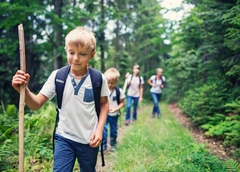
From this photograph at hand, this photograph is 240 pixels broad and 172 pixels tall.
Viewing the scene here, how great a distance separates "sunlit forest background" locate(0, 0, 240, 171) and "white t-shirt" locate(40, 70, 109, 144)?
6.83 feet

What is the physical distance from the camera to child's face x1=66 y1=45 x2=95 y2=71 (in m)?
2.21

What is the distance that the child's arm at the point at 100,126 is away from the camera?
7.72 ft

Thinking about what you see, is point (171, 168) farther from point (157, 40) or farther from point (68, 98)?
point (157, 40)

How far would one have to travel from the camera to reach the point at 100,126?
244cm

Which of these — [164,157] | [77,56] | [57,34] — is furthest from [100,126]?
[57,34]

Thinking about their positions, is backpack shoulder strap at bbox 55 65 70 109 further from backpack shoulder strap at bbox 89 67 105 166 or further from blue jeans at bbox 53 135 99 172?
blue jeans at bbox 53 135 99 172

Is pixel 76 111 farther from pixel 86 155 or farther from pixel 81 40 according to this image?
pixel 81 40

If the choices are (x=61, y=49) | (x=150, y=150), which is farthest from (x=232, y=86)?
(x=61, y=49)

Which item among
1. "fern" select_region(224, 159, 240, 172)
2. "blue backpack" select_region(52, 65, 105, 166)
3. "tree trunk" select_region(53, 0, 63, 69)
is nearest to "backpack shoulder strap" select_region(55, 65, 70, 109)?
"blue backpack" select_region(52, 65, 105, 166)

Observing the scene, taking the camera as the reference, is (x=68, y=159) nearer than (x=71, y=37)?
No

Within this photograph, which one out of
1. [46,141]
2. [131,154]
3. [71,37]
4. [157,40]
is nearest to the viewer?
[71,37]

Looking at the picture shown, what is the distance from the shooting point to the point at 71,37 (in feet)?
7.22

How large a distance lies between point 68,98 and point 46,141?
10.1 ft

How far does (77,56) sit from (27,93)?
0.60m
